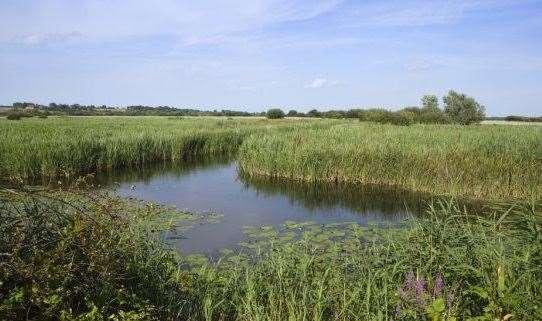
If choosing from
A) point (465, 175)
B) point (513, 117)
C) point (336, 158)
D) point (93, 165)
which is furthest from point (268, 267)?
point (513, 117)

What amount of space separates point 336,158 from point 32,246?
11.9m

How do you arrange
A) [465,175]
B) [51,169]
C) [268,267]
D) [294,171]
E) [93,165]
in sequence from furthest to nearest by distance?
1. [93,165]
2. [294,171]
3. [51,169]
4. [465,175]
5. [268,267]

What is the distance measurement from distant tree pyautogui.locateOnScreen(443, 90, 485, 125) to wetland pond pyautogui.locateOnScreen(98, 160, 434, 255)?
3608 cm

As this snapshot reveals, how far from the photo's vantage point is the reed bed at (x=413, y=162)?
11.4 m

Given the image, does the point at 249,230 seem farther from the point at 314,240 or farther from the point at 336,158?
the point at 336,158

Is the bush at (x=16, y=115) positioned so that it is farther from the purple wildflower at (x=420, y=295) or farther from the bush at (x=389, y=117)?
the purple wildflower at (x=420, y=295)

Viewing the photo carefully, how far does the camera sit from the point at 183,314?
3861mm

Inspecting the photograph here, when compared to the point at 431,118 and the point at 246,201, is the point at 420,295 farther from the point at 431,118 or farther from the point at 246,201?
the point at 431,118

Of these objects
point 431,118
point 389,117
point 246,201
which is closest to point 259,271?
point 246,201

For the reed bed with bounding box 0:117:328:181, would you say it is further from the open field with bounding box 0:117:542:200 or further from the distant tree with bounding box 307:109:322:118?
the distant tree with bounding box 307:109:322:118

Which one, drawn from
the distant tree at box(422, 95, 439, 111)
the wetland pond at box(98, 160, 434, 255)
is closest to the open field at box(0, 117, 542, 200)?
the wetland pond at box(98, 160, 434, 255)

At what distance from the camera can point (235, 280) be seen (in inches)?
165

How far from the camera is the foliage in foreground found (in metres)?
2.79

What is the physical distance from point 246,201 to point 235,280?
7807mm
